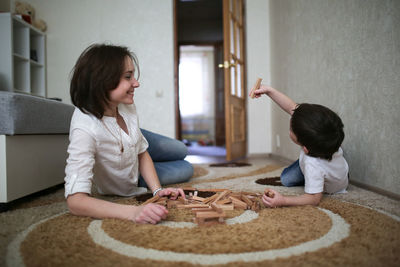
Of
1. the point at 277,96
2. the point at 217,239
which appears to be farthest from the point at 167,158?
the point at 217,239

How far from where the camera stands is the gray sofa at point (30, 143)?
3.71 feet

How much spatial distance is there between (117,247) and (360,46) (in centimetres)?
155

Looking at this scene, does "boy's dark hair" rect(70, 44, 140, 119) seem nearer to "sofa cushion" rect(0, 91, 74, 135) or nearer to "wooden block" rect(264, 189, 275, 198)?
"sofa cushion" rect(0, 91, 74, 135)

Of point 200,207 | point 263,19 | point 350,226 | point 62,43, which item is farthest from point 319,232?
point 62,43

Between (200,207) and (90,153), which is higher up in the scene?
(90,153)

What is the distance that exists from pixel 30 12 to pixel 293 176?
388cm

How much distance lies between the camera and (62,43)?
3791 mm

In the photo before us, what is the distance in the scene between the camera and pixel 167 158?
6.01 feet

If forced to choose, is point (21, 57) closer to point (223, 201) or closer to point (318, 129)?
point (223, 201)

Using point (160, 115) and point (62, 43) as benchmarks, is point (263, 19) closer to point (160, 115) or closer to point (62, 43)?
point (160, 115)

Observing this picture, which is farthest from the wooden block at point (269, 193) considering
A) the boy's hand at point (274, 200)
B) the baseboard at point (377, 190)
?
the baseboard at point (377, 190)

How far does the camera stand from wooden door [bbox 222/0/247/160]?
3.25 metres

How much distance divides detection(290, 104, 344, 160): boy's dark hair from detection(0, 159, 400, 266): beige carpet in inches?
9.4

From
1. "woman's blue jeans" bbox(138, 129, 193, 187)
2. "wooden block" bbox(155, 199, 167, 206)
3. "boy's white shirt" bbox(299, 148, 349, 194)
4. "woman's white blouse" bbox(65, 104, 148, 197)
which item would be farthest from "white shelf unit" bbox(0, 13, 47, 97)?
"boy's white shirt" bbox(299, 148, 349, 194)
